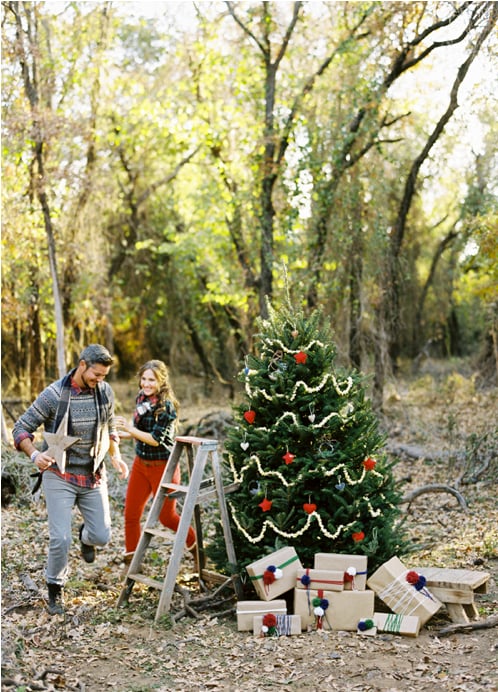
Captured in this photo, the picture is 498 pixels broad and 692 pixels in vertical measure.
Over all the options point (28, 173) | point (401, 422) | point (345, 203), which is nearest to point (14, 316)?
point (28, 173)

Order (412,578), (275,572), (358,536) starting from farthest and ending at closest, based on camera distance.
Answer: (358,536) → (275,572) → (412,578)

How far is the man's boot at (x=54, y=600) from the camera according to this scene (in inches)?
212

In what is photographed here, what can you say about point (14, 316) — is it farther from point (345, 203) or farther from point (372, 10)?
point (372, 10)

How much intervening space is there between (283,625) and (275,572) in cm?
34

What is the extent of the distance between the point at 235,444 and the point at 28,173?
8.99 meters

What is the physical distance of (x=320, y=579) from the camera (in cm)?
516

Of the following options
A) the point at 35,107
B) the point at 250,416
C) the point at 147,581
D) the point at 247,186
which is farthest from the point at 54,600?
the point at 247,186

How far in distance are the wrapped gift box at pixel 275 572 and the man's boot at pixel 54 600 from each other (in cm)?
137

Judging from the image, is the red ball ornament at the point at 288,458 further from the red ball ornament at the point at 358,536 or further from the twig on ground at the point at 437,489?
the twig on ground at the point at 437,489

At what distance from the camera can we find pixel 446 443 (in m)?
11.7

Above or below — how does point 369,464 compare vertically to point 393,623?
above

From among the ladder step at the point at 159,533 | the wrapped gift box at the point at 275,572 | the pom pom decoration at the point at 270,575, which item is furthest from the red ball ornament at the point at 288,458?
the ladder step at the point at 159,533

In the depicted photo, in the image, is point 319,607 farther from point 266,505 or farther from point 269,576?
point 266,505

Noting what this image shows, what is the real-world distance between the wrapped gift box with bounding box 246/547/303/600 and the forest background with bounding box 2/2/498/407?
7.28 m
